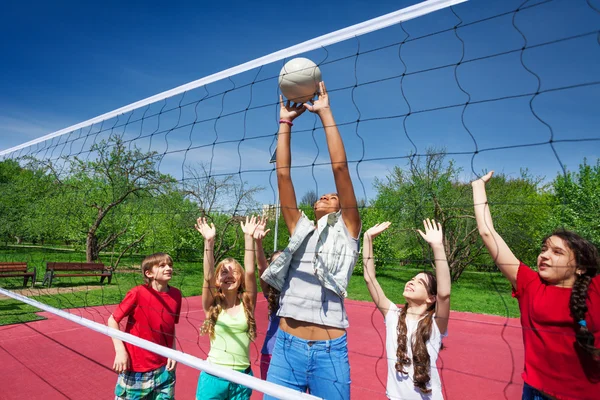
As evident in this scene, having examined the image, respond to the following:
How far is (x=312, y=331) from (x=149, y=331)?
1395 mm

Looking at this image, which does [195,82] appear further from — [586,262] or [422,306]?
[586,262]

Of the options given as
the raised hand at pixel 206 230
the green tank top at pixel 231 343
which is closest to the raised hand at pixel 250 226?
the raised hand at pixel 206 230

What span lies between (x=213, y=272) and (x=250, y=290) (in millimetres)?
268

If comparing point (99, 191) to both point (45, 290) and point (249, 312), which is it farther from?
point (249, 312)

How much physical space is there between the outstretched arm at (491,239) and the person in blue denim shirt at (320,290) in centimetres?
58

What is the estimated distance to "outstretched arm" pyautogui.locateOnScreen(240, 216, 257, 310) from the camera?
8.75 feet

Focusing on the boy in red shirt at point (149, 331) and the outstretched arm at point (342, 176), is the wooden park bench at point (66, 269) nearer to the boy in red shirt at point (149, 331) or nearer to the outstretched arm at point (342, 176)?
the boy in red shirt at point (149, 331)

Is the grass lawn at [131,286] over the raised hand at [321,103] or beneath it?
beneath

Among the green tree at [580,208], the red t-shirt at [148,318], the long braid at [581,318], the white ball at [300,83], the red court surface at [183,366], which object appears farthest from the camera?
the green tree at [580,208]

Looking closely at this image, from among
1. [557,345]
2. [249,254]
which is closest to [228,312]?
[249,254]

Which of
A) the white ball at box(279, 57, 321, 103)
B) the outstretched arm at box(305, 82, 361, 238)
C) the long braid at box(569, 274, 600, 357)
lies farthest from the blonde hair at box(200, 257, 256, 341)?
the long braid at box(569, 274, 600, 357)

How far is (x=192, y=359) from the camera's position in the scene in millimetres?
2682

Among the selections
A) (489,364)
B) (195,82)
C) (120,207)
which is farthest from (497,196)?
(195,82)

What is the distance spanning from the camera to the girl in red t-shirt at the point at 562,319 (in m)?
1.72
